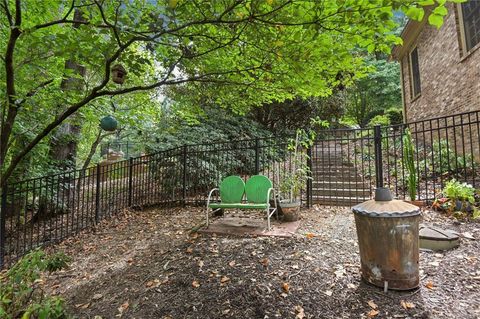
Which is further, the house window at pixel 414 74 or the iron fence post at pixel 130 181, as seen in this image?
the house window at pixel 414 74

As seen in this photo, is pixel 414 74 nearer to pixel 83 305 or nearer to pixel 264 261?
pixel 264 261

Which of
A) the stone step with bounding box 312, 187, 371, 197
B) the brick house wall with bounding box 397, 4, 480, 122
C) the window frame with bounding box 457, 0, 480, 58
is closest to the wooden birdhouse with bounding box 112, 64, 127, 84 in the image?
the stone step with bounding box 312, 187, 371, 197

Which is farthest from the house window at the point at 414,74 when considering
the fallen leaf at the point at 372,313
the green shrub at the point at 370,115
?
the fallen leaf at the point at 372,313

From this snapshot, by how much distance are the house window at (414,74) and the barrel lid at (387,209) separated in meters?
9.32

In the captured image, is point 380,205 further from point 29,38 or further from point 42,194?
point 42,194

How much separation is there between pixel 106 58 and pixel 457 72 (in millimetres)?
8577

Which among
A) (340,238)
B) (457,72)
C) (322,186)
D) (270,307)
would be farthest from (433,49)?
(270,307)

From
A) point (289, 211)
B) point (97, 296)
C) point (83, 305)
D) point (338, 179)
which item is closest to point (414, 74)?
point (338, 179)

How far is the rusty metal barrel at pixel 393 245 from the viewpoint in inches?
93.3

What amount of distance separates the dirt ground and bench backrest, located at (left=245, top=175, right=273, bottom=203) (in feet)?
2.42

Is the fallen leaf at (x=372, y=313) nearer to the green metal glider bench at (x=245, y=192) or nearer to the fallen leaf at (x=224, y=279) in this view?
the fallen leaf at (x=224, y=279)

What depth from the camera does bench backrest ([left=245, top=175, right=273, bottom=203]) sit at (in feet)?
13.9

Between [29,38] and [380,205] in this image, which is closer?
[380,205]

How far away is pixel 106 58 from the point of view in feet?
8.74
